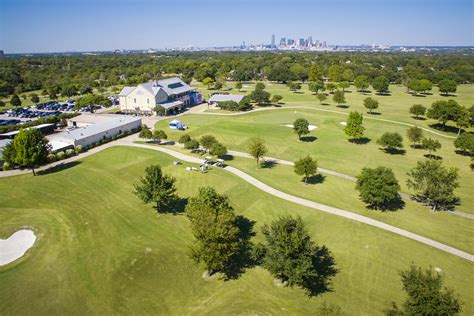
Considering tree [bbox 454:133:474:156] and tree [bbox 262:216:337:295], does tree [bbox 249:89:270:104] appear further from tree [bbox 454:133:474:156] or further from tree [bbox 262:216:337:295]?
tree [bbox 262:216:337:295]

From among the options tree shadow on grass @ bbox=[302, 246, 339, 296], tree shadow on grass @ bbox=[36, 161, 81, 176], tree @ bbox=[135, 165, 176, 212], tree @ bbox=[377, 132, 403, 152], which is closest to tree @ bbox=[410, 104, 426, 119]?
tree @ bbox=[377, 132, 403, 152]

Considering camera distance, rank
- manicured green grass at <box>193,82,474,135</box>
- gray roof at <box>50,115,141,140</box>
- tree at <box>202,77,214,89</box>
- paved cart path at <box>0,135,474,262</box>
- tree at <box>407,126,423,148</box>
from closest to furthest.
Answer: paved cart path at <box>0,135,474,262</box>
gray roof at <box>50,115,141,140</box>
tree at <box>407,126,423,148</box>
manicured green grass at <box>193,82,474,135</box>
tree at <box>202,77,214,89</box>

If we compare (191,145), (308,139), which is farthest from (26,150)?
(308,139)

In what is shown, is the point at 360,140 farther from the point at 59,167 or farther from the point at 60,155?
the point at 60,155

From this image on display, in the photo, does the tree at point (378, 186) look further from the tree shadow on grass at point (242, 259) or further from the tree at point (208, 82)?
the tree at point (208, 82)

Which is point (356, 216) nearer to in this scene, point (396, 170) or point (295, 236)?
point (295, 236)

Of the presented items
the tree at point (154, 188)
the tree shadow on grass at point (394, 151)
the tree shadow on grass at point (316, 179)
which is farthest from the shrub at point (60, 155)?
the tree shadow on grass at point (394, 151)
